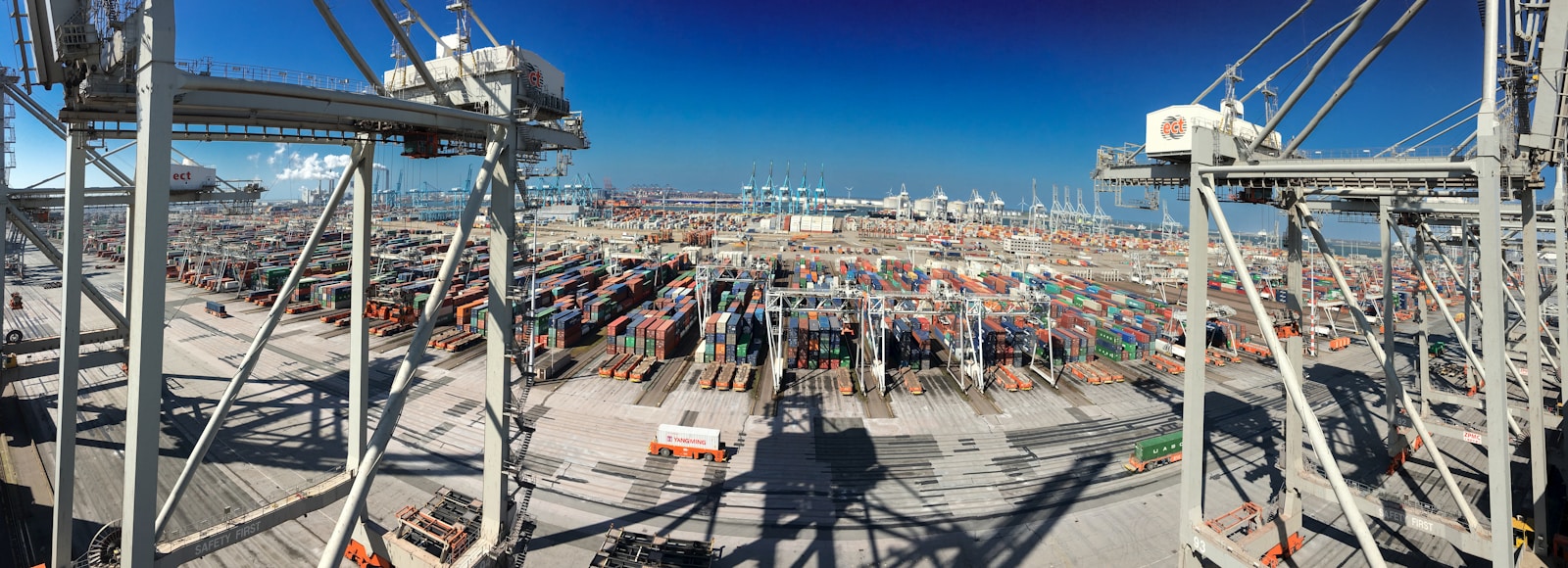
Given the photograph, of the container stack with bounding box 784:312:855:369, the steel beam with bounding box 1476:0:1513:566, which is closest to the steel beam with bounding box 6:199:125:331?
the container stack with bounding box 784:312:855:369

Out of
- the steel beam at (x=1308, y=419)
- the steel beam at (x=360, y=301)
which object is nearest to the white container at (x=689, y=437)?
the steel beam at (x=360, y=301)

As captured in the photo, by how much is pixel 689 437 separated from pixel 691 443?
0.73 ft

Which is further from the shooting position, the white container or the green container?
the white container

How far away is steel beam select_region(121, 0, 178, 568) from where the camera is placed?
529 centimetres

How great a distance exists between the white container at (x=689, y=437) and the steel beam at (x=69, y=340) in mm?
13504

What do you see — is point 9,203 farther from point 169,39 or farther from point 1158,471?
point 1158,471

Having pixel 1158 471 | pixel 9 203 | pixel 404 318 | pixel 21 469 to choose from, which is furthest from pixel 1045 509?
pixel 404 318

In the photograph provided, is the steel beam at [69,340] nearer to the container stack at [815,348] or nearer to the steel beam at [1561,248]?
the container stack at [815,348]

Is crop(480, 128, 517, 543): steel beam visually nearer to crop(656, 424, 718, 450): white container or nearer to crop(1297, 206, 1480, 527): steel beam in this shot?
crop(656, 424, 718, 450): white container

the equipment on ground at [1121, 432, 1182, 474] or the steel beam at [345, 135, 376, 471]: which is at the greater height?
the steel beam at [345, 135, 376, 471]

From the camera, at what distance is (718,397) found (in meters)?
27.0

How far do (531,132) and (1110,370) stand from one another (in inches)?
1326

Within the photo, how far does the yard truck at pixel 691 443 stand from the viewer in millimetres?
20109

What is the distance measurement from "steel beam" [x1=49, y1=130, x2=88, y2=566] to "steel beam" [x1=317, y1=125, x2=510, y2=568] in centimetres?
686
